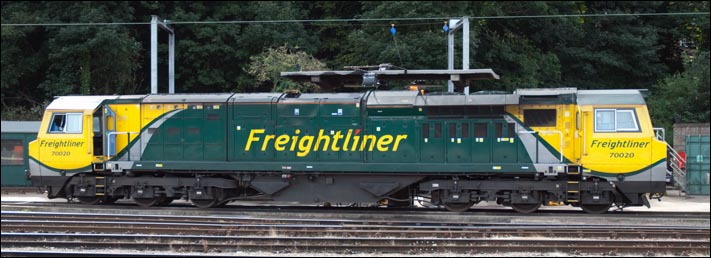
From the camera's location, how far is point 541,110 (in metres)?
17.3

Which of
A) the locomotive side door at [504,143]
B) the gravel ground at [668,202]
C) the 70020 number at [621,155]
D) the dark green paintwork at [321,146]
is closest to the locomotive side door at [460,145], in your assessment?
the dark green paintwork at [321,146]

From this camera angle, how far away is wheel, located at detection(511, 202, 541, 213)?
17.5 meters

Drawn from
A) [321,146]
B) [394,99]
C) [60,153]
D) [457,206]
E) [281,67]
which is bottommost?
[457,206]

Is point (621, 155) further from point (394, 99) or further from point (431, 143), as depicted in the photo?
point (394, 99)

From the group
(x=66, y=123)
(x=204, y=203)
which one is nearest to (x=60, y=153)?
(x=66, y=123)

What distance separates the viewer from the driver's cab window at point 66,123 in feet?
62.5

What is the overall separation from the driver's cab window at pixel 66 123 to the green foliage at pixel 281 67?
11.9 meters

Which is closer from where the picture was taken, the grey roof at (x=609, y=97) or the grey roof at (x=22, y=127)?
the grey roof at (x=609, y=97)

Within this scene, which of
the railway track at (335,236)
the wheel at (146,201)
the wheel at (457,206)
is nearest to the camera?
the railway track at (335,236)

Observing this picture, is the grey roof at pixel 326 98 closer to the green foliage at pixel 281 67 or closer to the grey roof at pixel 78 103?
the grey roof at pixel 78 103

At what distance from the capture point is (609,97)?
17.1 metres

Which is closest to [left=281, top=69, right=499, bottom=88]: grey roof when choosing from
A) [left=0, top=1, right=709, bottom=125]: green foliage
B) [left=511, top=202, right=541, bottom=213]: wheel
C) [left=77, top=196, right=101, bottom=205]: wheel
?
[left=511, top=202, right=541, bottom=213]: wheel

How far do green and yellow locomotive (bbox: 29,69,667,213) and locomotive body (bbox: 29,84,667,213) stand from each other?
3 cm

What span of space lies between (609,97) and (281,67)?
16.7 meters
